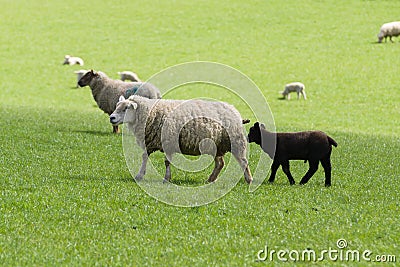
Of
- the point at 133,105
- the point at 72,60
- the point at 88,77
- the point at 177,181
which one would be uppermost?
the point at 133,105

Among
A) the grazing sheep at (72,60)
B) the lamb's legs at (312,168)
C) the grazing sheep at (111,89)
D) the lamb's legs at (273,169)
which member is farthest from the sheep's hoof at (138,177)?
the grazing sheep at (72,60)

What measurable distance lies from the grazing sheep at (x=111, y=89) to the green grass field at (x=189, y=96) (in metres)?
0.89

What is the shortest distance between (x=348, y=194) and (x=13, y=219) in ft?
17.1

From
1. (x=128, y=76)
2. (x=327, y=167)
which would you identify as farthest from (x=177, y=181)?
(x=128, y=76)

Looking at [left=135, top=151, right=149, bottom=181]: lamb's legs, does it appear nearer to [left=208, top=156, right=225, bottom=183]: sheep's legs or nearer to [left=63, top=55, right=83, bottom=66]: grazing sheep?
[left=208, top=156, right=225, bottom=183]: sheep's legs

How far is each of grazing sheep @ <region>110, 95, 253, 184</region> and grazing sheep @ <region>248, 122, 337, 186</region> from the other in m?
0.43

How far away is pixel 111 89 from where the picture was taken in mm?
20500

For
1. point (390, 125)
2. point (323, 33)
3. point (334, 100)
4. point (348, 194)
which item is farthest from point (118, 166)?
point (323, 33)

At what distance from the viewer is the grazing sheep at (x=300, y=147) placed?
11.4 meters

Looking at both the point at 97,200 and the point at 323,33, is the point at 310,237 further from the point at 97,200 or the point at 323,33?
the point at 323,33

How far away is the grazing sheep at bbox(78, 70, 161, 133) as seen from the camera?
19.6 metres

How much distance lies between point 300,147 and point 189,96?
22.4 metres

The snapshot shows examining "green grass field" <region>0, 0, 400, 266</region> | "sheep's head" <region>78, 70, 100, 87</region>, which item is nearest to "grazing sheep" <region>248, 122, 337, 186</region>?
"green grass field" <region>0, 0, 400, 266</region>

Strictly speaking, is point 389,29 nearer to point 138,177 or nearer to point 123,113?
point 123,113
